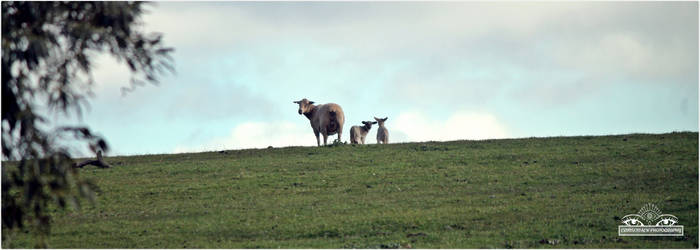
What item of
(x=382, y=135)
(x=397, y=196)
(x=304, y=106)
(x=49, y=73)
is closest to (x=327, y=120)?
(x=304, y=106)

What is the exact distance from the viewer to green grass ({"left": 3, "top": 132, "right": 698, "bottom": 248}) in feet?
78.6

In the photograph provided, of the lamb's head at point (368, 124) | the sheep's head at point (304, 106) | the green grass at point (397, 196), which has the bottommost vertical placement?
the green grass at point (397, 196)

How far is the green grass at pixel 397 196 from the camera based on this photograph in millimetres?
23969

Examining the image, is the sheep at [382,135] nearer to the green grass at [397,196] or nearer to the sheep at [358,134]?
the sheep at [358,134]

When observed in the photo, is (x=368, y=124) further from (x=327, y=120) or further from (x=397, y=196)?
(x=397, y=196)

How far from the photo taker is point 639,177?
30.8 m

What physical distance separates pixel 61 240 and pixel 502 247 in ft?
37.5

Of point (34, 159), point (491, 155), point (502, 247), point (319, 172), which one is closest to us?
point (34, 159)

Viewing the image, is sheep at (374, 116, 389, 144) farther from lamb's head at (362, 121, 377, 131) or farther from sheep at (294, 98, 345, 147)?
sheep at (294, 98, 345, 147)

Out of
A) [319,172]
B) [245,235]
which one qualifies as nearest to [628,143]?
[319,172]

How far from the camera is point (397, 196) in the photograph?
29234 mm

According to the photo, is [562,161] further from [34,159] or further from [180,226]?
[34,159]

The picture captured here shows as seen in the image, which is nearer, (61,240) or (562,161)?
(61,240)

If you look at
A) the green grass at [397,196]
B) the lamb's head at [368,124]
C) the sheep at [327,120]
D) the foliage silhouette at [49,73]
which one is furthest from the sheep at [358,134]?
the foliage silhouette at [49,73]
